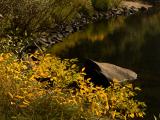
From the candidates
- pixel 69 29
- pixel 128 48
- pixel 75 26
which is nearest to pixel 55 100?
pixel 128 48

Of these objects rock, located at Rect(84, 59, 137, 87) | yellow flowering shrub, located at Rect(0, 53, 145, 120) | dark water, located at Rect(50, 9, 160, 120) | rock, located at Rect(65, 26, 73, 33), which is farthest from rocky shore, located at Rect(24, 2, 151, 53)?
yellow flowering shrub, located at Rect(0, 53, 145, 120)

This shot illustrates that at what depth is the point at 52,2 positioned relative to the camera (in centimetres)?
3409

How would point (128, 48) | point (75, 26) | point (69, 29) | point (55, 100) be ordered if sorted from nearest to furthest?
point (55, 100), point (128, 48), point (69, 29), point (75, 26)

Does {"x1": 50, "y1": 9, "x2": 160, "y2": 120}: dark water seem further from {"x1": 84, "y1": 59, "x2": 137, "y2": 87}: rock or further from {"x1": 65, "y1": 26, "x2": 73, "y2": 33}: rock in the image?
{"x1": 65, "y1": 26, "x2": 73, "y2": 33}: rock

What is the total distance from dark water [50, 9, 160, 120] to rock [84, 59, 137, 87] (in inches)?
23.2

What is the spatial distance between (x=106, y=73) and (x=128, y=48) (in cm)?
807

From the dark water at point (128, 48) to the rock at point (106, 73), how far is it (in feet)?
1.93

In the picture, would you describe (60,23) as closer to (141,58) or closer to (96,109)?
(141,58)

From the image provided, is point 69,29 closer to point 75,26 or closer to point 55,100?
point 75,26

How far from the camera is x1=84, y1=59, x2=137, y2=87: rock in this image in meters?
21.4

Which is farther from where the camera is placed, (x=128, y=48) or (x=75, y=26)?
(x=75, y=26)

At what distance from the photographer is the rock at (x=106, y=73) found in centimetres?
2136

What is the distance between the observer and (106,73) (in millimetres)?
21891

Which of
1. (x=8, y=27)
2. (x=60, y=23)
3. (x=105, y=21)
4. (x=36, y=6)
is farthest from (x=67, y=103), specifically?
(x=105, y=21)
